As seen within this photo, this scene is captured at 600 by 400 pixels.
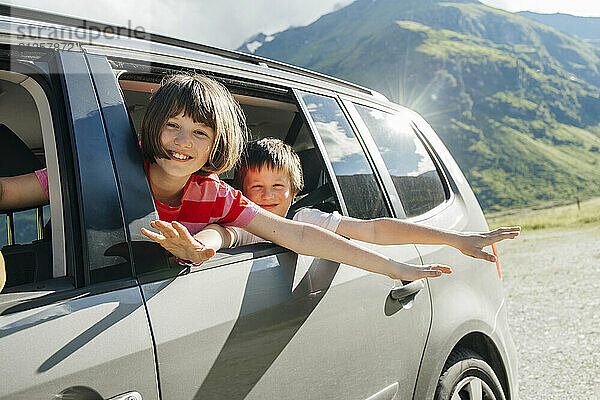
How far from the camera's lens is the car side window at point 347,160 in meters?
2.19

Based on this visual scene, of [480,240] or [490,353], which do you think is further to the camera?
[490,353]

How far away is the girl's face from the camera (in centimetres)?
168

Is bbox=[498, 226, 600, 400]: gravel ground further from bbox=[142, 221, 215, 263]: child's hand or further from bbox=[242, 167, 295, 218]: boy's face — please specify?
bbox=[142, 221, 215, 263]: child's hand

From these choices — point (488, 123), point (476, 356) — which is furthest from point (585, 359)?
point (488, 123)

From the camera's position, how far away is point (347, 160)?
224 centimetres

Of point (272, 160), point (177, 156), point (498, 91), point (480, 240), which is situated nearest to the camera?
point (177, 156)

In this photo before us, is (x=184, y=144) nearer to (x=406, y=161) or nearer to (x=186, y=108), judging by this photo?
(x=186, y=108)

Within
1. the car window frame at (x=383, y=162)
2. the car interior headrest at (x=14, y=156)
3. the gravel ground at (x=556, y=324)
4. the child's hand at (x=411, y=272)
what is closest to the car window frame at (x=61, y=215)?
the child's hand at (x=411, y=272)

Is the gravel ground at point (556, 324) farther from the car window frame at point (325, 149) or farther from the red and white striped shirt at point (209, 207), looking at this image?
the red and white striped shirt at point (209, 207)

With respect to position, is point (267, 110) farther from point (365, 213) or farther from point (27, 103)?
point (27, 103)

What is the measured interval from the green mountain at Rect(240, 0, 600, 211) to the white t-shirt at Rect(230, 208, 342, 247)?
283 ft

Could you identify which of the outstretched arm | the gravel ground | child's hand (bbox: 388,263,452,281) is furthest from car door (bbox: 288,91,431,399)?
the gravel ground

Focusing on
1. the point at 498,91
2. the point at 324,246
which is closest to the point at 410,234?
the point at 324,246

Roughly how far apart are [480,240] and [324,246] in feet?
2.03
